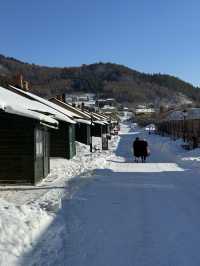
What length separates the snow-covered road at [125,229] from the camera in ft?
22.0

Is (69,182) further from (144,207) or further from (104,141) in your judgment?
(104,141)

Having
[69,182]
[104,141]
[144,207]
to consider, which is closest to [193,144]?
[104,141]

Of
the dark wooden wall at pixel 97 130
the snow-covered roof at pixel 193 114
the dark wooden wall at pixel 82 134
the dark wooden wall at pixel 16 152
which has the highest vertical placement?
the snow-covered roof at pixel 193 114

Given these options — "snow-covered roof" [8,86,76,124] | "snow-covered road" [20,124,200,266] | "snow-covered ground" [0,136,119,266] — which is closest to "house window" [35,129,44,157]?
"snow-covered roof" [8,86,76,124]

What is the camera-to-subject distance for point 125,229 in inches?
334

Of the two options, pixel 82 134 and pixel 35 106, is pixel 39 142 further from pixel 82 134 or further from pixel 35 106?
pixel 82 134

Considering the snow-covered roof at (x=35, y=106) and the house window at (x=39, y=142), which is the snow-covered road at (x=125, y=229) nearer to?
the house window at (x=39, y=142)

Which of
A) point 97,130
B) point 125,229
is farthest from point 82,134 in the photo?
point 125,229

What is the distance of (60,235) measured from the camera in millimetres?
8062

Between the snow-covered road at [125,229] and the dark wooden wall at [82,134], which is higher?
the dark wooden wall at [82,134]

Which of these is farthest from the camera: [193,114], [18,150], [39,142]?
[193,114]

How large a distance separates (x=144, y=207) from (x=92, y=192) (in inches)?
114

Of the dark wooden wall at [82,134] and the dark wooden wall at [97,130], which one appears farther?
the dark wooden wall at [97,130]

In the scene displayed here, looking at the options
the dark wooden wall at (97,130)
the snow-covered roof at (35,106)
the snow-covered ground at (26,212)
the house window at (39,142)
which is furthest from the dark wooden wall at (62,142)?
the dark wooden wall at (97,130)
